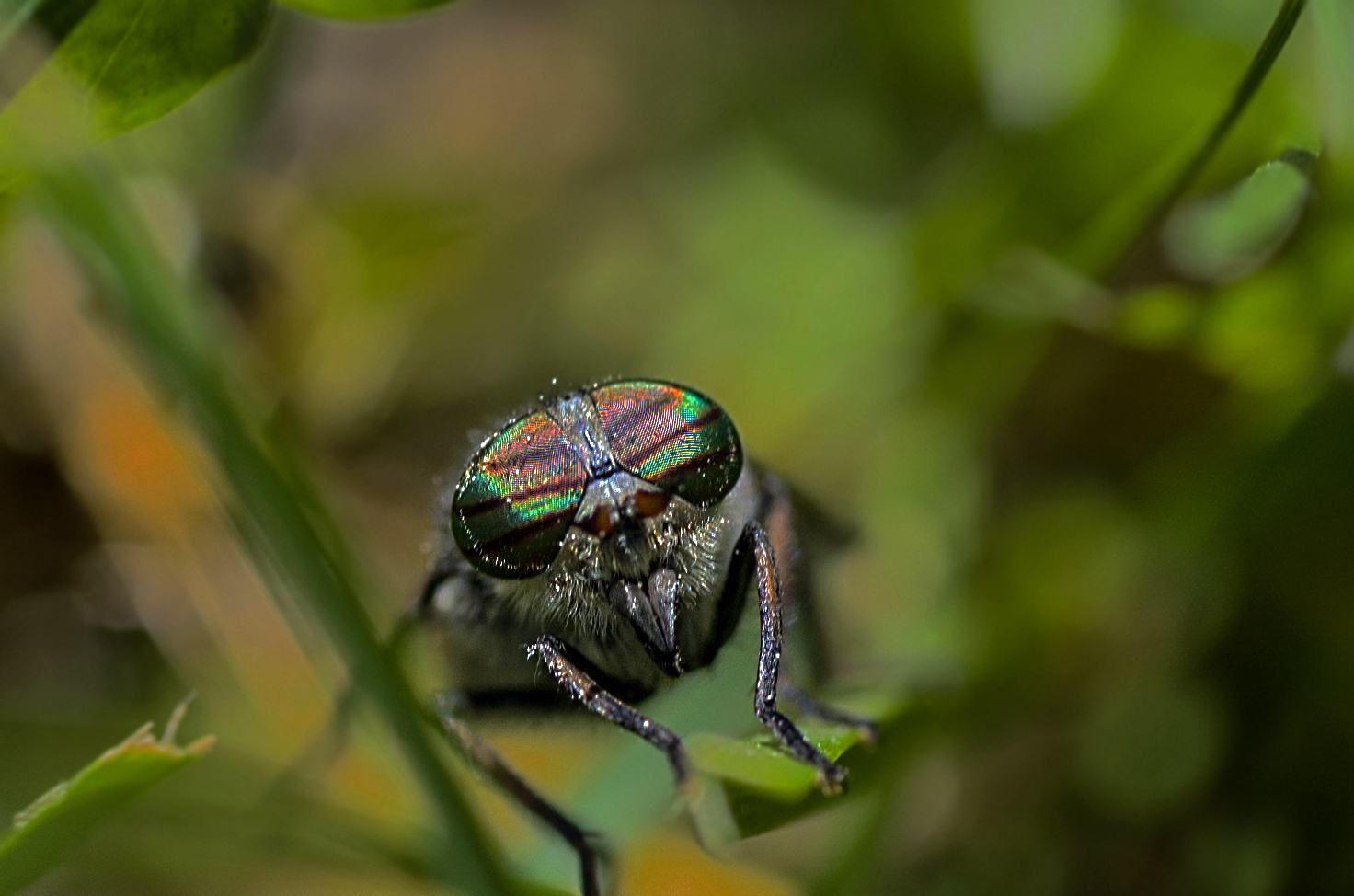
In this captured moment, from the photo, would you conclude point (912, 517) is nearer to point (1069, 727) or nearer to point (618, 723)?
point (1069, 727)

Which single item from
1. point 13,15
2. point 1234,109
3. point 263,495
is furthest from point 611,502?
point 1234,109

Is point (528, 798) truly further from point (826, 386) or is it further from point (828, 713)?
point (826, 386)

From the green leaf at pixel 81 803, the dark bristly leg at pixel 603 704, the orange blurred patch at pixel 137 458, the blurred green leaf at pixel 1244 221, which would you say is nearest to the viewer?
the green leaf at pixel 81 803

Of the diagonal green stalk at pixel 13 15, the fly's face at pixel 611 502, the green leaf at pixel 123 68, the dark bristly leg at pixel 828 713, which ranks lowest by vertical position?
the dark bristly leg at pixel 828 713

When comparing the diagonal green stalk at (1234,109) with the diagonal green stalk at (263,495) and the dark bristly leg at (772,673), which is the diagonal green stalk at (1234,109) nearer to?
the dark bristly leg at (772,673)

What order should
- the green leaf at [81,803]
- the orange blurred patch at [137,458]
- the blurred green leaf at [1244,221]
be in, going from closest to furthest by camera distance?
1. the green leaf at [81,803]
2. the blurred green leaf at [1244,221]
3. the orange blurred patch at [137,458]

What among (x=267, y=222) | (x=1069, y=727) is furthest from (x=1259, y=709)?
(x=267, y=222)

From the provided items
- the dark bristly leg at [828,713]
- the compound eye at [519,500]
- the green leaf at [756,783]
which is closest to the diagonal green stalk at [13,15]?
the compound eye at [519,500]
